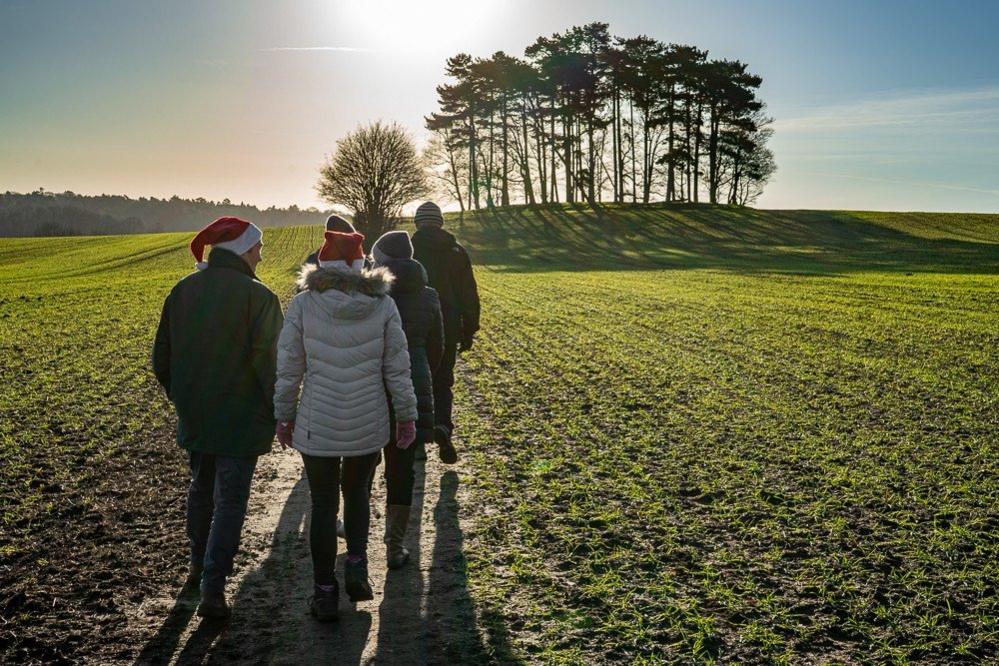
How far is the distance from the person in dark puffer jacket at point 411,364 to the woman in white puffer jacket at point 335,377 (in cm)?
78

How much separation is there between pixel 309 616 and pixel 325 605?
7.4 inches

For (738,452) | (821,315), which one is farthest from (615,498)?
(821,315)

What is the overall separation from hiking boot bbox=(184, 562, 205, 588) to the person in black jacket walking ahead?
268cm

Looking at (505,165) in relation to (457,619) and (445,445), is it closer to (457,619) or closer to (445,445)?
(445,445)

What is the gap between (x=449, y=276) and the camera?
7605mm

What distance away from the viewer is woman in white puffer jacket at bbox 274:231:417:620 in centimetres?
434

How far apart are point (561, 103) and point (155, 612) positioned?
6547cm

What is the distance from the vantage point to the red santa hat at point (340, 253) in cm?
438

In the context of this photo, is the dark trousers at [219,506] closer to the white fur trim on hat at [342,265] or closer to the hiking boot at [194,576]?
the hiking boot at [194,576]

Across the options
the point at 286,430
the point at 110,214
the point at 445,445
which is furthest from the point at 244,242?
the point at 110,214

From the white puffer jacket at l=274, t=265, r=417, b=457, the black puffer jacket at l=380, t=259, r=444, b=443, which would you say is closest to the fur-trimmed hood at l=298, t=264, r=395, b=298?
the white puffer jacket at l=274, t=265, r=417, b=457

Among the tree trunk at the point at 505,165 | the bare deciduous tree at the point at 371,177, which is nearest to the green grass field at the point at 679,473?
the bare deciduous tree at the point at 371,177

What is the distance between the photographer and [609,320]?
19250 millimetres

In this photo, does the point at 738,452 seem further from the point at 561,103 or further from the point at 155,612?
the point at 561,103
